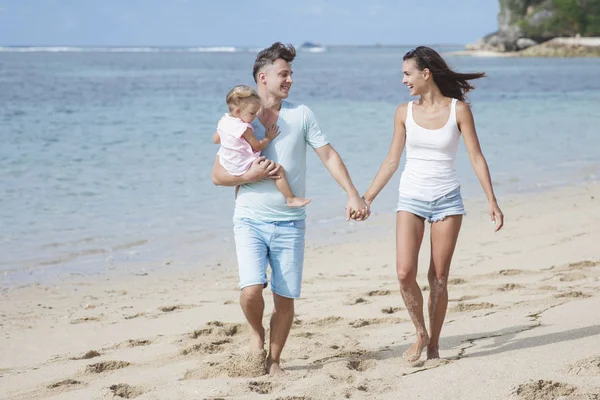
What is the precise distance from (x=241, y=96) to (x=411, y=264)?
133 centimetres

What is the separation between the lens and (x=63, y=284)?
7.78 m

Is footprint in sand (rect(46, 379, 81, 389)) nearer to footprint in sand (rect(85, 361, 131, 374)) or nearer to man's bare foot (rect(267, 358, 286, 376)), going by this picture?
footprint in sand (rect(85, 361, 131, 374))

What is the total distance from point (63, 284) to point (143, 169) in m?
7.52

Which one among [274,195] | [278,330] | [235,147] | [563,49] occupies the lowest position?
[278,330]

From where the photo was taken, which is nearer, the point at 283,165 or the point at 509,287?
the point at 283,165

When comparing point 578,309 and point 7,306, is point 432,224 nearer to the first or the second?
point 578,309

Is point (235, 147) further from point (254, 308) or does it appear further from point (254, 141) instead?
point (254, 308)

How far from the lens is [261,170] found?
4.50 m

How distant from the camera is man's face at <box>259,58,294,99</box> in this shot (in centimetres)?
456

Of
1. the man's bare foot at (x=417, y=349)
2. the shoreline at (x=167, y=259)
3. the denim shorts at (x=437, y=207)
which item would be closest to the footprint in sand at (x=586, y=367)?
the man's bare foot at (x=417, y=349)

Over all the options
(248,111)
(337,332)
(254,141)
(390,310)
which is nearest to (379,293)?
(390,310)

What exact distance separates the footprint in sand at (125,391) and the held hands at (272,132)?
1.55 metres

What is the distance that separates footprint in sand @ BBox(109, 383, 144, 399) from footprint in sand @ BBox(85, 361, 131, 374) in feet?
1.56

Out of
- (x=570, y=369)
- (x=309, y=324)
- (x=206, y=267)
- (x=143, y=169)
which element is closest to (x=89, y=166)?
(x=143, y=169)
